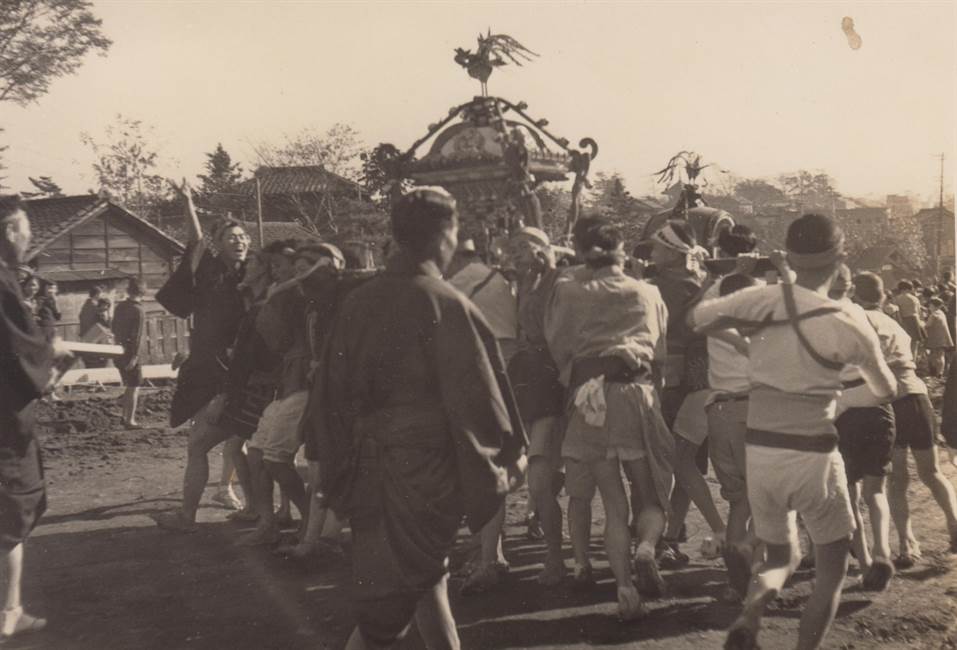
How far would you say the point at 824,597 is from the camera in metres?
3.52

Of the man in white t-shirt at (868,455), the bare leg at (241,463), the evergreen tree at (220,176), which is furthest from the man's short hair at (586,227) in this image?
the evergreen tree at (220,176)

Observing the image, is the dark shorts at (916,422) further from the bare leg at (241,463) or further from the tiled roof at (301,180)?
the tiled roof at (301,180)

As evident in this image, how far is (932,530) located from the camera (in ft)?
19.3

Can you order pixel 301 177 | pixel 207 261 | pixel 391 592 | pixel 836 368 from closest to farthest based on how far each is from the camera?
pixel 391 592 < pixel 836 368 < pixel 207 261 < pixel 301 177

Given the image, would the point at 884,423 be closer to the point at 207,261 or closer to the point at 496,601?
the point at 496,601

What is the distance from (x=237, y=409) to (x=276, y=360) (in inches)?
17.9

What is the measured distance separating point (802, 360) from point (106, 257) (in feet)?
74.9

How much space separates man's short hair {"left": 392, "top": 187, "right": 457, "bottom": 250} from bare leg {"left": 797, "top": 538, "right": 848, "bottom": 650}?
1.96 metres

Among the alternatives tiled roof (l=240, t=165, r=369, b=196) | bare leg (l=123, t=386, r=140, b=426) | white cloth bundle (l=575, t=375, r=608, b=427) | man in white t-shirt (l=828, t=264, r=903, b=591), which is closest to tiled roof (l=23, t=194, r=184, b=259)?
tiled roof (l=240, t=165, r=369, b=196)

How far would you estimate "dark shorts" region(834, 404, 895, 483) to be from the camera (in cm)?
475

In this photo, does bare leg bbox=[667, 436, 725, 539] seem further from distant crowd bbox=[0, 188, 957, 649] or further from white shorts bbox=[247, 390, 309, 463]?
white shorts bbox=[247, 390, 309, 463]

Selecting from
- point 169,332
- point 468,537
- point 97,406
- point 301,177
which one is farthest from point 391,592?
point 301,177

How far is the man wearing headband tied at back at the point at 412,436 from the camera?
124 inches

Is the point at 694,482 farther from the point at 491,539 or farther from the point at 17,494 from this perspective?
the point at 17,494
